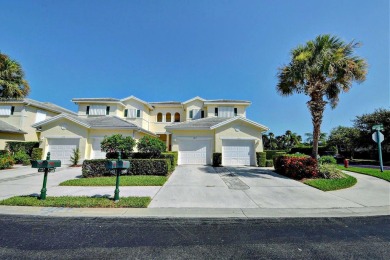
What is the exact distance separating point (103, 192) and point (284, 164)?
34.3ft

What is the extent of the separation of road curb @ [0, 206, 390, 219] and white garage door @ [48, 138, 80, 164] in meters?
13.0

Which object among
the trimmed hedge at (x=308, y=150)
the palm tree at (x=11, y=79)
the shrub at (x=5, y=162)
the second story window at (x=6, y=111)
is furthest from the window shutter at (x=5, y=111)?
the trimmed hedge at (x=308, y=150)

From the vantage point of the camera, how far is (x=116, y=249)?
132 inches

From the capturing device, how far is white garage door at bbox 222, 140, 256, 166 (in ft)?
56.5

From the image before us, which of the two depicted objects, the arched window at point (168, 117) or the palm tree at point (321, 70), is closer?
the palm tree at point (321, 70)

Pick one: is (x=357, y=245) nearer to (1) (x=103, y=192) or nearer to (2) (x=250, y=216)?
(2) (x=250, y=216)

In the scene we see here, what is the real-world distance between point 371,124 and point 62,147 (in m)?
36.1

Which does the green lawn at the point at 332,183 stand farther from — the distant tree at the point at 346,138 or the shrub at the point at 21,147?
the shrub at the point at 21,147

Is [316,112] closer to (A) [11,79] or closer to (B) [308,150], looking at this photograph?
(A) [11,79]

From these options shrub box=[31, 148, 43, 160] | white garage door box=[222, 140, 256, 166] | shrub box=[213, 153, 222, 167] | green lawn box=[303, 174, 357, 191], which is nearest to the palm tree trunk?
green lawn box=[303, 174, 357, 191]

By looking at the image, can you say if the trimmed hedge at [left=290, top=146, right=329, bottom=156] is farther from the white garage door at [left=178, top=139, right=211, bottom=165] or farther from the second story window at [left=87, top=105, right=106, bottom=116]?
the second story window at [left=87, top=105, right=106, bottom=116]

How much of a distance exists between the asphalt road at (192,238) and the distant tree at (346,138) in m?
28.8

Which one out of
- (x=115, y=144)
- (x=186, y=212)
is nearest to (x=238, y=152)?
(x=115, y=144)

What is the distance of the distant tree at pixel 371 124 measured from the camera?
2302 centimetres
